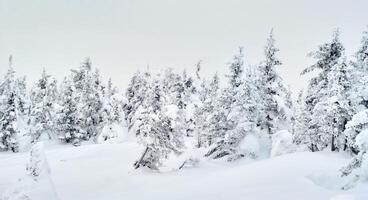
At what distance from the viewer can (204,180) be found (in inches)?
987

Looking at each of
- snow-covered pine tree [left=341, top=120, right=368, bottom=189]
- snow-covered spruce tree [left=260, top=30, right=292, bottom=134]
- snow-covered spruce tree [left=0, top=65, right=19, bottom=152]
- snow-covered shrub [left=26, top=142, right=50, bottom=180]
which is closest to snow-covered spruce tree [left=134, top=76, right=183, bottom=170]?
snow-covered spruce tree [left=260, top=30, right=292, bottom=134]

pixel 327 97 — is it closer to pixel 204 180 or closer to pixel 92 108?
pixel 204 180

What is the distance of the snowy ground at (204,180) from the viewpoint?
18.6 metres

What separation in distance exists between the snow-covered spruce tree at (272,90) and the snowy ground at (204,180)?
21.8 feet

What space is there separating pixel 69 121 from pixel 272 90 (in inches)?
1400

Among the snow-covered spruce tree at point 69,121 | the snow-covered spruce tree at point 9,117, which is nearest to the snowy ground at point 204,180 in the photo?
the snow-covered spruce tree at point 9,117

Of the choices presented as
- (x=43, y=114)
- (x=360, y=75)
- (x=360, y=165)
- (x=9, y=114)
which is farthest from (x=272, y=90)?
(x=43, y=114)

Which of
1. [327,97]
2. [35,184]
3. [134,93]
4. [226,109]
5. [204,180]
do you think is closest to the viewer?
[35,184]

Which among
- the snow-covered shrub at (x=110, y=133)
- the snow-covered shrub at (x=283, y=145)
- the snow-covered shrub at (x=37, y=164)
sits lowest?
the snow-covered shrub at (x=110, y=133)

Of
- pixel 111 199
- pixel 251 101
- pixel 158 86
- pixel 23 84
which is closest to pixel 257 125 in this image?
pixel 251 101

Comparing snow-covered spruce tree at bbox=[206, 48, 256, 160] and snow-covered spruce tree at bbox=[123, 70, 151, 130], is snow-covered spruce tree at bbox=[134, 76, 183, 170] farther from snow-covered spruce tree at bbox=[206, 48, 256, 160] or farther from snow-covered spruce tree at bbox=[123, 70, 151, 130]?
snow-covered spruce tree at bbox=[123, 70, 151, 130]

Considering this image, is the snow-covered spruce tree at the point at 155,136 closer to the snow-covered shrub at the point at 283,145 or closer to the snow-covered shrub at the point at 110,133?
the snow-covered shrub at the point at 283,145

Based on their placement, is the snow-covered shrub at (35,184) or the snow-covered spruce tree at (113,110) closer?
the snow-covered shrub at (35,184)

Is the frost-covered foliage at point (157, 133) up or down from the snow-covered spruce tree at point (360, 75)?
down
